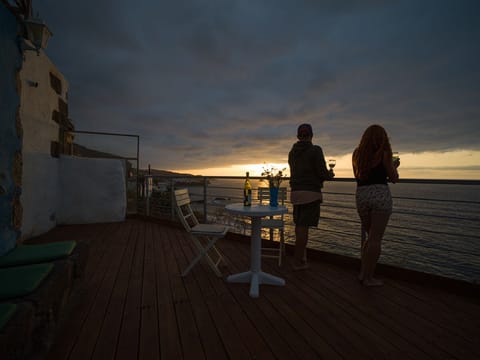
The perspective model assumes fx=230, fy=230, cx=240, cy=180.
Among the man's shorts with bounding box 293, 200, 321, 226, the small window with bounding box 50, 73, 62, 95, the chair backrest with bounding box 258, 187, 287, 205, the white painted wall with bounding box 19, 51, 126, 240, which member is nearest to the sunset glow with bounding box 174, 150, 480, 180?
the chair backrest with bounding box 258, 187, 287, 205

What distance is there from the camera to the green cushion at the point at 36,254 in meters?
1.62

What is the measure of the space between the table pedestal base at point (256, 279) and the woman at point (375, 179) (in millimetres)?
891

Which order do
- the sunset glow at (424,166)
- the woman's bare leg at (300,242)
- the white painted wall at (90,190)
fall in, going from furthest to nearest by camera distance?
the white painted wall at (90,190)
the woman's bare leg at (300,242)
the sunset glow at (424,166)

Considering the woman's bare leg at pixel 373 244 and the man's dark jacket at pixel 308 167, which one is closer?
the woman's bare leg at pixel 373 244

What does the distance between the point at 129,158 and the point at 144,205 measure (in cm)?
127

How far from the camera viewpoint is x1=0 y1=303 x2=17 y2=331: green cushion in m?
0.89

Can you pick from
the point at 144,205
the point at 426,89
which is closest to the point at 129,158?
the point at 144,205

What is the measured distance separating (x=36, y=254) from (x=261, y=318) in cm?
176

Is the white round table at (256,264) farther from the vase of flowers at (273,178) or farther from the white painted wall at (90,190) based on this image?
the white painted wall at (90,190)

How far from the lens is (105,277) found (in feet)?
7.86

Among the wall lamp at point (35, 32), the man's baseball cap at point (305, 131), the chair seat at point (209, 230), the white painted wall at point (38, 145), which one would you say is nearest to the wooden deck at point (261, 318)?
the chair seat at point (209, 230)

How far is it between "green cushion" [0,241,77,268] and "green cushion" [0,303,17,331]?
2.52ft

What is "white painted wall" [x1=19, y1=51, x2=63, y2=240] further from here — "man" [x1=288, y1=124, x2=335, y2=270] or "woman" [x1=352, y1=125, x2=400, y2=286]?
"woman" [x1=352, y1=125, x2=400, y2=286]

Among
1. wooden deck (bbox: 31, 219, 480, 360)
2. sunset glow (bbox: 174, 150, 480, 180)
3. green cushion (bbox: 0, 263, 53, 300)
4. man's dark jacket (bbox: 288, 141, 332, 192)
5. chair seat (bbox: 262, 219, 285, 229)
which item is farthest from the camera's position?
chair seat (bbox: 262, 219, 285, 229)
